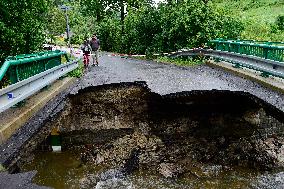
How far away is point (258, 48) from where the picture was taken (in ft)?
33.6

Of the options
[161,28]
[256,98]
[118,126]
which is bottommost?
[118,126]

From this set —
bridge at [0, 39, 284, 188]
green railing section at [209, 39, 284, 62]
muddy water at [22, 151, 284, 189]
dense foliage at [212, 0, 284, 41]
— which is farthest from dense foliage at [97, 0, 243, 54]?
muddy water at [22, 151, 284, 189]

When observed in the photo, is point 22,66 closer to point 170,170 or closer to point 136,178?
point 136,178

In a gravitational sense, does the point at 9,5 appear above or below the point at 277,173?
above

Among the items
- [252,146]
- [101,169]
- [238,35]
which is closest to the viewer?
[101,169]

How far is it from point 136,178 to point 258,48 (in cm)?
537

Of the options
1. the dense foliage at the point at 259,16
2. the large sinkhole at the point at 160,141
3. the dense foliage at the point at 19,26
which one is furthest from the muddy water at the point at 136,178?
the dense foliage at the point at 259,16

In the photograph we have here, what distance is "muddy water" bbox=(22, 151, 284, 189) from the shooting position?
693 centimetres

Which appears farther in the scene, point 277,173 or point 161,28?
point 161,28

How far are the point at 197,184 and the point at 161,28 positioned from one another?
21.0 metres

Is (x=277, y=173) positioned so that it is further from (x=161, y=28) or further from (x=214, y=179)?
(x=161, y=28)

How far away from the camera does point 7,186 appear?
3680 mm

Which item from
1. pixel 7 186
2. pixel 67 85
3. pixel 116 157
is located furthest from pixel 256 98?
pixel 7 186

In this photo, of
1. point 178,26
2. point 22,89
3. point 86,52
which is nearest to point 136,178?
point 22,89
